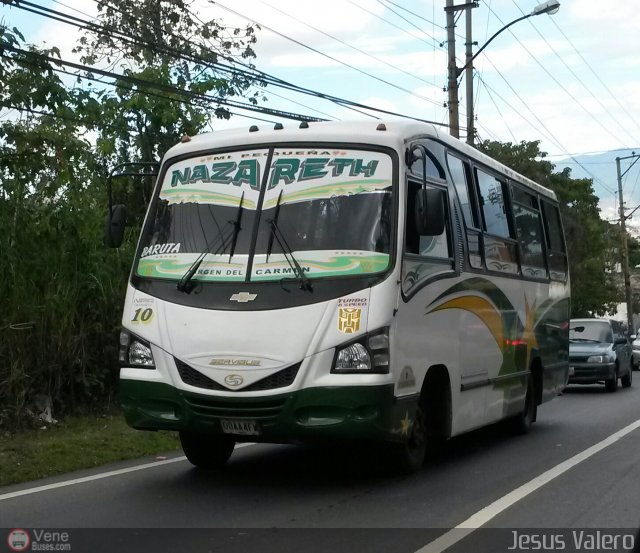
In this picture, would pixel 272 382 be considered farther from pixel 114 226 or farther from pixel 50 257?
pixel 50 257

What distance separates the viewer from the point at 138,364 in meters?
8.78

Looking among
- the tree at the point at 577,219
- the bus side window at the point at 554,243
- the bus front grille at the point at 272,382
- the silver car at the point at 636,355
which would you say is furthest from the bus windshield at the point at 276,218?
the tree at the point at 577,219

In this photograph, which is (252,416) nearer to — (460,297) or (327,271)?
(327,271)

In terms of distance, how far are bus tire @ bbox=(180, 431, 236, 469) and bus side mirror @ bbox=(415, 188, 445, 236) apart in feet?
→ 8.66

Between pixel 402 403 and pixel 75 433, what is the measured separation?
5088 millimetres

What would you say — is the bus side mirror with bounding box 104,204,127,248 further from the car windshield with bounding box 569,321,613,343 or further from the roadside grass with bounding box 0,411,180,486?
the car windshield with bounding box 569,321,613,343

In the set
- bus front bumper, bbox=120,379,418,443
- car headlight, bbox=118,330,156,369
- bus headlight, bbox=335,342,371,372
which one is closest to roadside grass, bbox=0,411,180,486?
car headlight, bbox=118,330,156,369

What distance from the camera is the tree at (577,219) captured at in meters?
44.7

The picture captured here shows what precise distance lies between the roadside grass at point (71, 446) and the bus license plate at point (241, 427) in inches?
84.1

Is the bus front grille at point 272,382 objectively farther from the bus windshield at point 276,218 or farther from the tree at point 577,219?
the tree at point 577,219

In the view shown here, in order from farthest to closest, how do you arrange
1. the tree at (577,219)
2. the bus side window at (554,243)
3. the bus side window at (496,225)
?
the tree at (577,219) < the bus side window at (554,243) < the bus side window at (496,225)

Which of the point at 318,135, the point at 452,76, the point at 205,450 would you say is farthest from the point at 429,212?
the point at 452,76

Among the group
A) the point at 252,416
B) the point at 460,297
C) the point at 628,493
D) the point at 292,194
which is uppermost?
the point at 292,194

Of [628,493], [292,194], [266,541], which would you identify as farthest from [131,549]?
[628,493]
